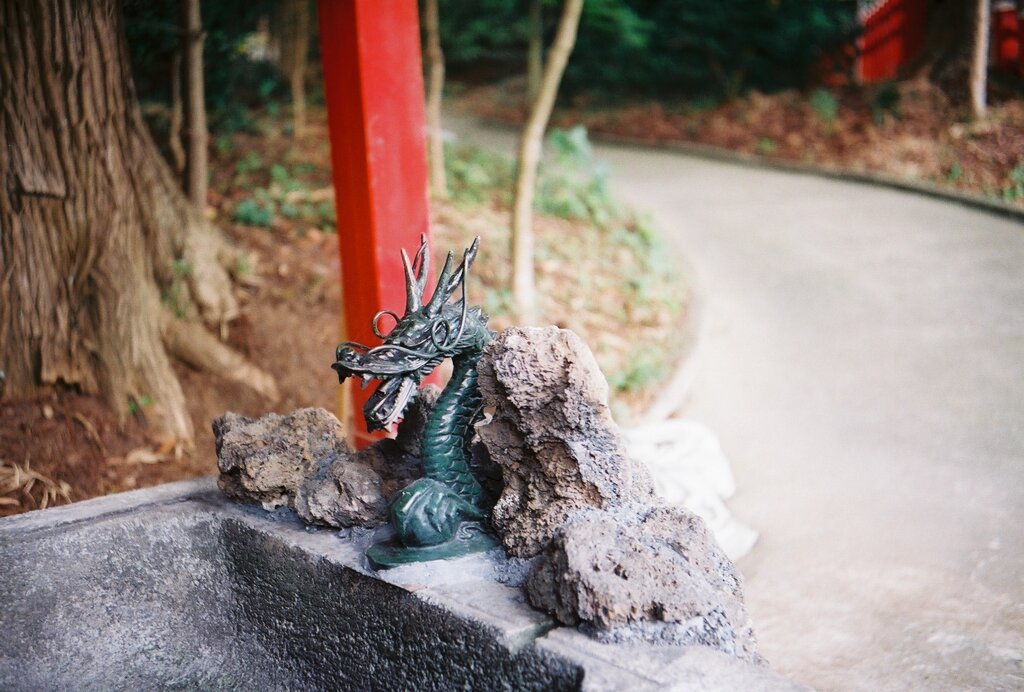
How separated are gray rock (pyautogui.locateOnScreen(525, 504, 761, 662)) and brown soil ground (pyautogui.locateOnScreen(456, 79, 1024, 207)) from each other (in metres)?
7.80

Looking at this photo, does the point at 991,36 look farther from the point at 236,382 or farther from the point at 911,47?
the point at 236,382

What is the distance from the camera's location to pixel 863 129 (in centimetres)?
1072

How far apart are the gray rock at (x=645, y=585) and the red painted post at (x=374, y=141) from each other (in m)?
1.81

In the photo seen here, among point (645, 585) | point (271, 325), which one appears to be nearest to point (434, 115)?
point (271, 325)

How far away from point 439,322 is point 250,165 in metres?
5.43

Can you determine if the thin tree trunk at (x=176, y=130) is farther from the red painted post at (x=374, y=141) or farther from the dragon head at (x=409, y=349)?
the dragon head at (x=409, y=349)

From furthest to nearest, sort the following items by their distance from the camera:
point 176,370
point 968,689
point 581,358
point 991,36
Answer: point 991,36, point 176,370, point 968,689, point 581,358

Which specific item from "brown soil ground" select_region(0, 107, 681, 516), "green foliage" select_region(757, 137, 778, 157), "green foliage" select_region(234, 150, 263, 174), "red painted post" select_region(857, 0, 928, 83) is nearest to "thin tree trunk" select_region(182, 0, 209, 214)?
"brown soil ground" select_region(0, 107, 681, 516)

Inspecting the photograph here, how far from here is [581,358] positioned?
2168mm

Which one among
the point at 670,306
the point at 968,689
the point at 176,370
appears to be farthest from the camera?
the point at 670,306

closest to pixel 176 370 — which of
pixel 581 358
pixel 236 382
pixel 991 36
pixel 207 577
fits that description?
pixel 236 382

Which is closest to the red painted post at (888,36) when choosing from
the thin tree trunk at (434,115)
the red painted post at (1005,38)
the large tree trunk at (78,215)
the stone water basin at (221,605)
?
the red painted post at (1005,38)

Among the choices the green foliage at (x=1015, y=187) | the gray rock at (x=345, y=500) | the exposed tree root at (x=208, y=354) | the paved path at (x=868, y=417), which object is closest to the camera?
the gray rock at (x=345, y=500)

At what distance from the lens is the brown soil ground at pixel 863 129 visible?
9320 millimetres
